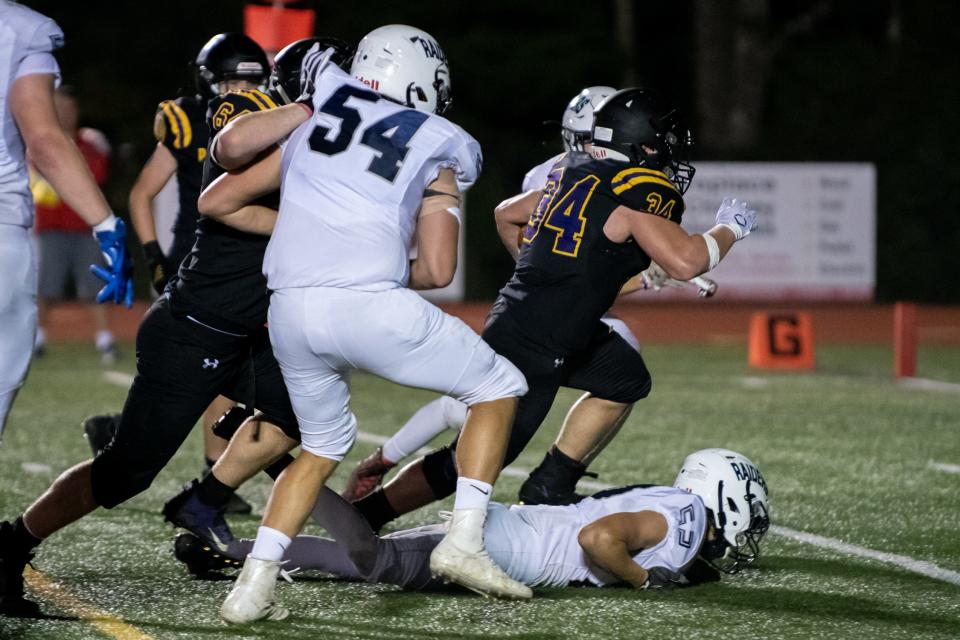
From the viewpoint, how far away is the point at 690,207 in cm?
1611

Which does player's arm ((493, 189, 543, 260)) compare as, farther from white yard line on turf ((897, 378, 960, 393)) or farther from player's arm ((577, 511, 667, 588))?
white yard line on turf ((897, 378, 960, 393))

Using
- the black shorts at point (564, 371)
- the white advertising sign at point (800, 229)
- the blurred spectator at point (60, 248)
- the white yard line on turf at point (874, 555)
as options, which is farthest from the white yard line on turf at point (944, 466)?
the white advertising sign at point (800, 229)

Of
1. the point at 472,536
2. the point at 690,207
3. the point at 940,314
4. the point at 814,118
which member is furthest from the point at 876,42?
the point at 472,536

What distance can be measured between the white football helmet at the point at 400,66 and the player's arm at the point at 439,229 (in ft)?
0.80

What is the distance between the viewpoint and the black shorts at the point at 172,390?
4.44 metres

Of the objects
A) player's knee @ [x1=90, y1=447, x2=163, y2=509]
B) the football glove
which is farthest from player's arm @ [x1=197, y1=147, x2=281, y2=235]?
the football glove

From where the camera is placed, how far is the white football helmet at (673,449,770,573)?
4648 mm

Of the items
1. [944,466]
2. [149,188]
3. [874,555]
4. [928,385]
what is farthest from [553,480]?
[928,385]

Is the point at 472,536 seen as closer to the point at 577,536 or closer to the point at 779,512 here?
the point at 577,536

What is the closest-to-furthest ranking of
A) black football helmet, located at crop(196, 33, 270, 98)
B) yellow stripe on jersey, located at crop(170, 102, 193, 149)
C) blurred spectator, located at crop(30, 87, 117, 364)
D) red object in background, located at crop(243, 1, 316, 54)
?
black football helmet, located at crop(196, 33, 270, 98) → yellow stripe on jersey, located at crop(170, 102, 193, 149) → red object in background, located at crop(243, 1, 316, 54) → blurred spectator, located at crop(30, 87, 117, 364)

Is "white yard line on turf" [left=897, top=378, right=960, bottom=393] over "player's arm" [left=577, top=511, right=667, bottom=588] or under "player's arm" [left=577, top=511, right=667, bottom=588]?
under

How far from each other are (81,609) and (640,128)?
7.29 feet

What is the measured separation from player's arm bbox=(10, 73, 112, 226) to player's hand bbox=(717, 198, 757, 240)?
1979 millimetres

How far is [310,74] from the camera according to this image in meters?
4.29
